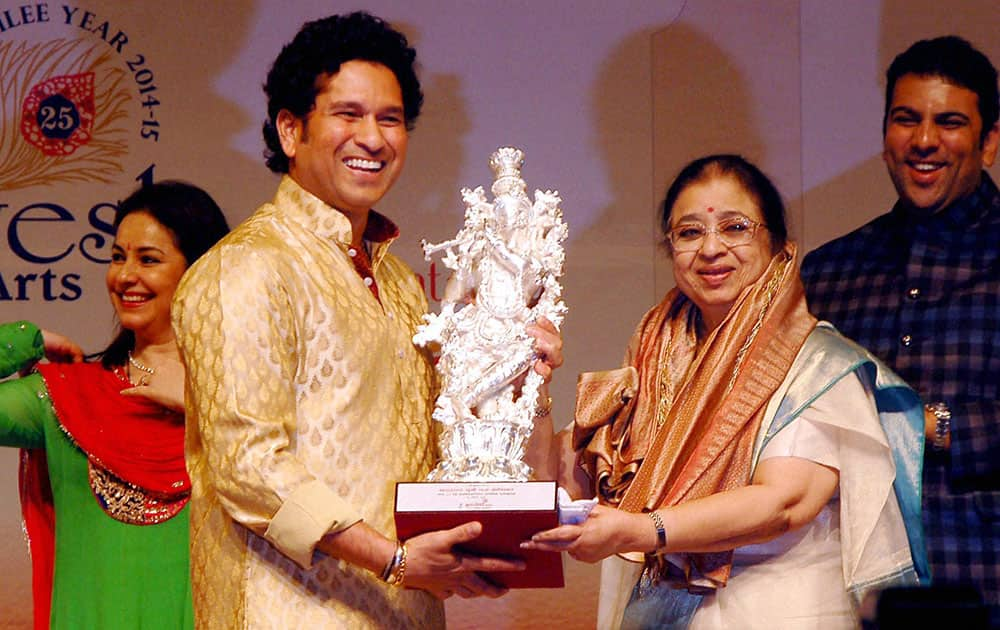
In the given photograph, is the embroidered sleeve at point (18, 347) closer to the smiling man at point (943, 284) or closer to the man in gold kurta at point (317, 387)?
the man in gold kurta at point (317, 387)

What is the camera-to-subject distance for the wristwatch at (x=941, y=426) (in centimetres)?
304

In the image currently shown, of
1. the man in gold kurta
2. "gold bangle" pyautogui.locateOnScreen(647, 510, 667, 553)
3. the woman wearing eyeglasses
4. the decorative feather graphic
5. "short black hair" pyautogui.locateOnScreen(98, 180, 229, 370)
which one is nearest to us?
the man in gold kurta

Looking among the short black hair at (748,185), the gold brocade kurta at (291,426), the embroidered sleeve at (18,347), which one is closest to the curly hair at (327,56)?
the gold brocade kurta at (291,426)

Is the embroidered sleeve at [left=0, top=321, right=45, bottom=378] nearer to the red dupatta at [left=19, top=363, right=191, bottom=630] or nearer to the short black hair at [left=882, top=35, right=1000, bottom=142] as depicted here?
the red dupatta at [left=19, top=363, right=191, bottom=630]

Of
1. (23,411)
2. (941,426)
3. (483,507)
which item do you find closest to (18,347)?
(23,411)

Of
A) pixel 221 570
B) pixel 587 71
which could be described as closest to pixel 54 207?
pixel 587 71

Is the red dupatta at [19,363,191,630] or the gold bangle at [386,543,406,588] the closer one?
the gold bangle at [386,543,406,588]

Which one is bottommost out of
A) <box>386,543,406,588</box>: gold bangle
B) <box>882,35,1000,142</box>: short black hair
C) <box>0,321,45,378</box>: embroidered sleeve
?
<box>386,543,406,588</box>: gold bangle

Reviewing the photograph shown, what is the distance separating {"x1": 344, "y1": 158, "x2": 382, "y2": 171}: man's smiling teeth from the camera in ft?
8.61

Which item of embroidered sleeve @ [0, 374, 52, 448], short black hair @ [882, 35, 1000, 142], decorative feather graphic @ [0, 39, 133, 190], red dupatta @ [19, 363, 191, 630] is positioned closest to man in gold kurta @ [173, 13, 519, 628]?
red dupatta @ [19, 363, 191, 630]

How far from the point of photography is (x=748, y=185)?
2807 millimetres

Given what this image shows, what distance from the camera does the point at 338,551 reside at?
2371mm

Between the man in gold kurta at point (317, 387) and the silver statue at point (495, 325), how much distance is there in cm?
12

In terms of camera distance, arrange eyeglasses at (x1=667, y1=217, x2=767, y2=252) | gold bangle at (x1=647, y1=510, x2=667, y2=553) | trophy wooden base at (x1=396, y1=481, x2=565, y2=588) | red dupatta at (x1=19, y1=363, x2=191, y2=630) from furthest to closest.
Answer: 1. red dupatta at (x1=19, y1=363, x2=191, y2=630)
2. eyeglasses at (x1=667, y1=217, x2=767, y2=252)
3. gold bangle at (x1=647, y1=510, x2=667, y2=553)
4. trophy wooden base at (x1=396, y1=481, x2=565, y2=588)
